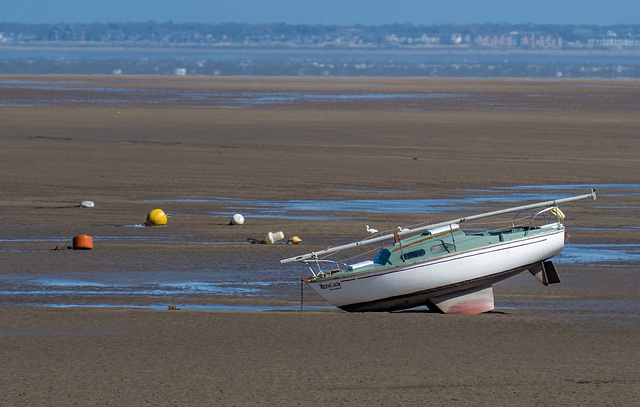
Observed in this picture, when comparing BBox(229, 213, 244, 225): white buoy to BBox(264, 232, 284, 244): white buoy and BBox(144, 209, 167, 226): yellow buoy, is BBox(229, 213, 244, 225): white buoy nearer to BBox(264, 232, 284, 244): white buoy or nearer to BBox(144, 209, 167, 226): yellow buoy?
BBox(144, 209, 167, 226): yellow buoy

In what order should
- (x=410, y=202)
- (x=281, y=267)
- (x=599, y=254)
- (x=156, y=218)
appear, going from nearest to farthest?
1. (x=281, y=267)
2. (x=599, y=254)
3. (x=156, y=218)
4. (x=410, y=202)

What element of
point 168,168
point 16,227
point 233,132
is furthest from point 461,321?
point 233,132

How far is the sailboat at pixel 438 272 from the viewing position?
55.1ft

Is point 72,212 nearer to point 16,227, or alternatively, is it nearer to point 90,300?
point 16,227

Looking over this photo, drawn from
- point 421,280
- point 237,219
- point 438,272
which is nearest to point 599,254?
point 438,272

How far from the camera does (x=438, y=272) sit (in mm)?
16875

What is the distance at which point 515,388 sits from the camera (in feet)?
42.5

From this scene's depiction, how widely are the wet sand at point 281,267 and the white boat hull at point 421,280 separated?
264 millimetres

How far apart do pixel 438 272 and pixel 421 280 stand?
27 cm

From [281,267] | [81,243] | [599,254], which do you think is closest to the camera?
[281,267]

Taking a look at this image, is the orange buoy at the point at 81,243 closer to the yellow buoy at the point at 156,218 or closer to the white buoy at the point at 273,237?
the yellow buoy at the point at 156,218

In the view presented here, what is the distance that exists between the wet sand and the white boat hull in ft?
0.87

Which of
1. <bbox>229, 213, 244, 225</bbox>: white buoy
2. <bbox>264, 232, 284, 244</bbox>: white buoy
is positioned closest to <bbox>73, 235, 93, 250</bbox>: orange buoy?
<bbox>264, 232, 284, 244</bbox>: white buoy

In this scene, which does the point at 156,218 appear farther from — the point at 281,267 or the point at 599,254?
the point at 599,254
